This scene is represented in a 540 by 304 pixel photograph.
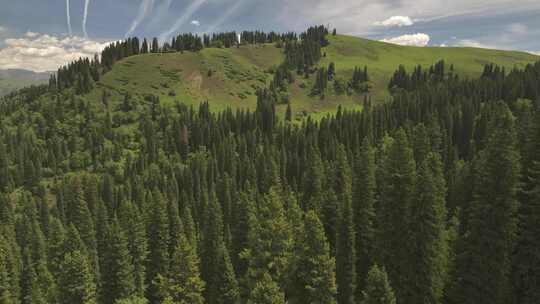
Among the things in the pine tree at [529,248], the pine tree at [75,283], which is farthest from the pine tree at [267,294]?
the pine tree at [75,283]

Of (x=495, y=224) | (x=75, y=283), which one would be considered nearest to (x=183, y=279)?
(x=75, y=283)

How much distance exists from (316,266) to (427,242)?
11358 mm

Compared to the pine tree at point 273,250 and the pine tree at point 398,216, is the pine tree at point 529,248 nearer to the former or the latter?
the pine tree at point 398,216

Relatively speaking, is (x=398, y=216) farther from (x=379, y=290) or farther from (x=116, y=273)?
(x=116, y=273)

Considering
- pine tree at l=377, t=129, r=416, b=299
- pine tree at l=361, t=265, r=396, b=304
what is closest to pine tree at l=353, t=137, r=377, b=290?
pine tree at l=377, t=129, r=416, b=299

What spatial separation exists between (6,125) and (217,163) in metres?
136

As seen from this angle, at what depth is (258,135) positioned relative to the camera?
17950 centimetres

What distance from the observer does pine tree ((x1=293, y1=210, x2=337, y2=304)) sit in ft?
106

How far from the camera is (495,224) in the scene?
99.6 ft

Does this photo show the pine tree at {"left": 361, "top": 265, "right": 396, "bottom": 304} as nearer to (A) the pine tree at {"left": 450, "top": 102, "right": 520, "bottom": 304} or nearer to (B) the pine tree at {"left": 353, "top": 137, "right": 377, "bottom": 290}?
(A) the pine tree at {"left": 450, "top": 102, "right": 520, "bottom": 304}

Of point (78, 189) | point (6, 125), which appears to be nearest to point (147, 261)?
point (78, 189)

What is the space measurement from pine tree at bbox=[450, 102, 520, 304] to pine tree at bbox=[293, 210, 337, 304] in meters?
12.8

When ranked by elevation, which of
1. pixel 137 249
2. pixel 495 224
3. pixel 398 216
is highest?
pixel 495 224

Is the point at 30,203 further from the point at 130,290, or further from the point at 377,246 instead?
the point at 377,246
